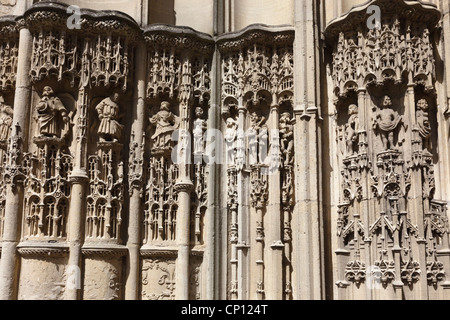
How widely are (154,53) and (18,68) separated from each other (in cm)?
238

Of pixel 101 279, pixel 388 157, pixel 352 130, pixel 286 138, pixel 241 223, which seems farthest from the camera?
pixel 286 138

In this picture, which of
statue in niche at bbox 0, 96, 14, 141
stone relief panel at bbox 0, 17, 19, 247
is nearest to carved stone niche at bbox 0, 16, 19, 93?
stone relief panel at bbox 0, 17, 19, 247

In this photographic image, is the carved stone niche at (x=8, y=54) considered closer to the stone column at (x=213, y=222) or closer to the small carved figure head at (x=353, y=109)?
the stone column at (x=213, y=222)

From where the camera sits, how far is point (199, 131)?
32.0 ft

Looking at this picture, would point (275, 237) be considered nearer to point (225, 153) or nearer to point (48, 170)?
point (225, 153)

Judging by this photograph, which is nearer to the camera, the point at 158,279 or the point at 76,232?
the point at 76,232

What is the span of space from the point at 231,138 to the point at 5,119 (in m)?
4.00

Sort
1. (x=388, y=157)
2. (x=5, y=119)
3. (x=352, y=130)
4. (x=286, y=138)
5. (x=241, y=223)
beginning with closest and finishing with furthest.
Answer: (x=388, y=157), (x=352, y=130), (x=241, y=223), (x=5, y=119), (x=286, y=138)

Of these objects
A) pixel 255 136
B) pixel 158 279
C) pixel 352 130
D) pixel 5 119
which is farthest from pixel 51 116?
pixel 352 130

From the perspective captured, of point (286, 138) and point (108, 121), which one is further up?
point (108, 121)

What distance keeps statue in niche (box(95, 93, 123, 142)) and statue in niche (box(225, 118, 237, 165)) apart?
1.93 m

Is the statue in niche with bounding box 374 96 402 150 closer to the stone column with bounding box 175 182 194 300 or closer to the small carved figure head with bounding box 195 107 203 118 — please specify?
the small carved figure head with bounding box 195 107 203 118
